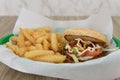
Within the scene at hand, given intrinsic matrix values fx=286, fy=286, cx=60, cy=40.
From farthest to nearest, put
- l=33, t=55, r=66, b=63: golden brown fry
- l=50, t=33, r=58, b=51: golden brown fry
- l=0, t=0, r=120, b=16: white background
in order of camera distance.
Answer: l=0, t=0, r=120, b=16: white background < l=50, t=33, r=58, b=51: golden brown fry < l=33, t=55, r=66, b=63: golden brown fry

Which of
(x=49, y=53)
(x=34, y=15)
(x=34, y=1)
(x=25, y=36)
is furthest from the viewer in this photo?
(x=34, y=1)

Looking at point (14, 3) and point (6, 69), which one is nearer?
point (6, 69)

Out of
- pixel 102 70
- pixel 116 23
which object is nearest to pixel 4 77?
pixel 102 70

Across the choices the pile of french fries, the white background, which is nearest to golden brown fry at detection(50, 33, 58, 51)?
the pile of french fries

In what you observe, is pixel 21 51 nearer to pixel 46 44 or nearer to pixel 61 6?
pixel 46 44

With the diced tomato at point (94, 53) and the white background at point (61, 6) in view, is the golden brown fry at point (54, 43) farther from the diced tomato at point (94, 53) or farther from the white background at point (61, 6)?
the white background at point (61, 6)

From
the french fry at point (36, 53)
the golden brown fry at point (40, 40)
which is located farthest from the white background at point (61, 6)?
the french fry at point (36, 53)

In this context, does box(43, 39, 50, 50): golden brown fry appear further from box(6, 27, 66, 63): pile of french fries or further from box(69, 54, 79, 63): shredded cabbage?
box(69, 54, 79, 63): shredded cabbage

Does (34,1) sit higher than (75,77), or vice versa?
(75,77)

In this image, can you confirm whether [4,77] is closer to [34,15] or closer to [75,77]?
[75,77]
